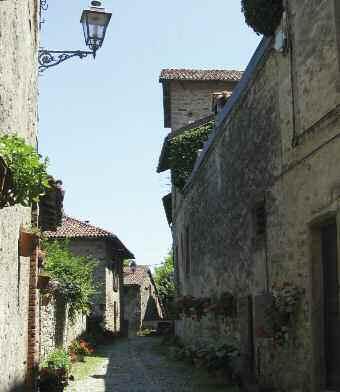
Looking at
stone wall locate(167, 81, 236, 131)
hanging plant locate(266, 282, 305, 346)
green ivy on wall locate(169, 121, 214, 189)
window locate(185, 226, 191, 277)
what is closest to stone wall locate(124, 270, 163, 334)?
stone wall locate(167, 81, 236, 131)

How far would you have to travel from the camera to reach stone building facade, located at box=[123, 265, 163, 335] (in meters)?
44.4

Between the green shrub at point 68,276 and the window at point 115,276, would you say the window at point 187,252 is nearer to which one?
the green shrub at point 68,276

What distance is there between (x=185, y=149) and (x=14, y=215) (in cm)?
1422

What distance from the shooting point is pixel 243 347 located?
12.1 metres

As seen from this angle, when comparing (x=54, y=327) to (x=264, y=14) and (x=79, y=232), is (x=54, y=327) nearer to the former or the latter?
(x=264, y=14)

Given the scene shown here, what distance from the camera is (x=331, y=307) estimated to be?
7.64 m

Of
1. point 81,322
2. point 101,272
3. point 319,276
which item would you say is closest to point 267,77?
point 319,276

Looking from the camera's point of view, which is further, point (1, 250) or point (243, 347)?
point (243, 347)

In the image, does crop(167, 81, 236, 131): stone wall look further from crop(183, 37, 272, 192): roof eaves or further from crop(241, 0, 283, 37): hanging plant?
crop(241, 0, 283, 37): hanging plant

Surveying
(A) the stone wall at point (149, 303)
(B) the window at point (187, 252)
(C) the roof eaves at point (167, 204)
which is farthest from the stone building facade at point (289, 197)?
(A) the stone wall at point (149, 303)

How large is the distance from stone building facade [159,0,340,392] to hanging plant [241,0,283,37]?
11.1 inches

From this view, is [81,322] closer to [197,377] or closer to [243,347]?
[197,377]

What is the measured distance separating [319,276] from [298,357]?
134cm

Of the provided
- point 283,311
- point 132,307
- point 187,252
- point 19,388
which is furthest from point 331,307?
point 132,307
